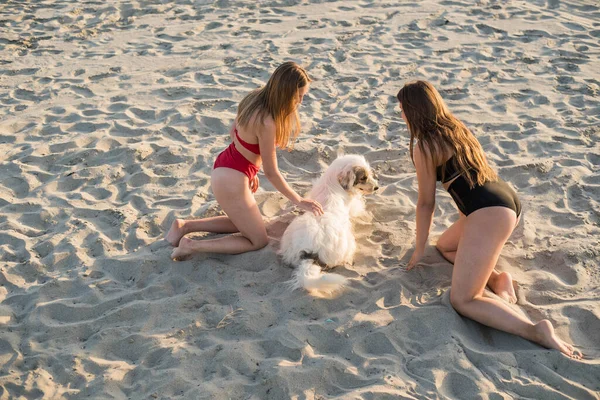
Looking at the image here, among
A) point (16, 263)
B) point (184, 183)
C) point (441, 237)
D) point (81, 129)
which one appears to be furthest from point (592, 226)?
point (81, 129)

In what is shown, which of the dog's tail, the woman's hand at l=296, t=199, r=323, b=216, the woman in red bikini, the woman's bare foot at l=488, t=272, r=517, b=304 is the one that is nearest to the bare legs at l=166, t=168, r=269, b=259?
the woman in red bikini

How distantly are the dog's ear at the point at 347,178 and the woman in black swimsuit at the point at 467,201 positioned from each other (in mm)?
814

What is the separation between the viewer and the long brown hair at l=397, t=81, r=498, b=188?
13.0 ft

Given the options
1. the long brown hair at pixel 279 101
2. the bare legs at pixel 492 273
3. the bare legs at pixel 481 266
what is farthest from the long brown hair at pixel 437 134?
the long brown hair at pixel 279 101

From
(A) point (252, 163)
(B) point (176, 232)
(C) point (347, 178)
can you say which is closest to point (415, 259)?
(C) point (347, 178)

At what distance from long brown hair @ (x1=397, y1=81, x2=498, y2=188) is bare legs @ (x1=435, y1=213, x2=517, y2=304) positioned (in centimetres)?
39

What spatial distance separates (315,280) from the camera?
4113 mm

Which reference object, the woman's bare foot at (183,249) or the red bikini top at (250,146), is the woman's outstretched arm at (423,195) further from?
the woman's bare foot at (183,249)

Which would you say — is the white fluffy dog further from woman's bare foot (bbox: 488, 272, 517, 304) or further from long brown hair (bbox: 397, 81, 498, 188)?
woman's bare foot (bbox: 488, 272, 517, 304)

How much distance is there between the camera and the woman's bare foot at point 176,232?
4711 mm

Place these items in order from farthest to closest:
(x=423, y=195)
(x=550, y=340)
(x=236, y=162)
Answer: (x=236, y=162)
(x=423, y=195)
(x=550, y=340)

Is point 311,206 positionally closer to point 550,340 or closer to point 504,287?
point 504,287

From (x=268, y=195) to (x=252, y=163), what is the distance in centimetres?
89

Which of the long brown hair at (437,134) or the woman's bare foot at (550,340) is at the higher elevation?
the long brown hair at (437,134)
